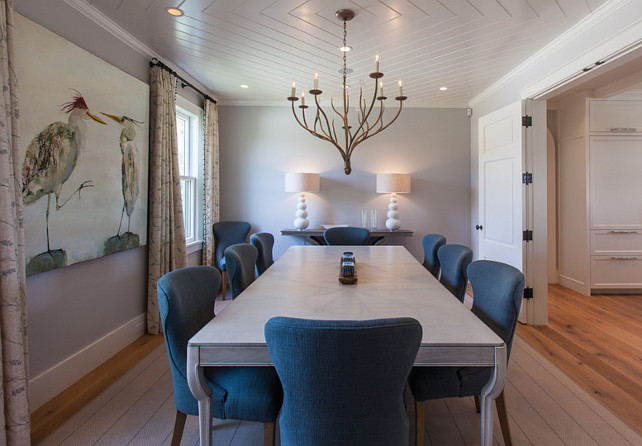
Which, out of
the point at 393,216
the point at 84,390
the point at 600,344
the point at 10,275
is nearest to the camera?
the point at 10,275

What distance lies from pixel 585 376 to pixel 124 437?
2.90m

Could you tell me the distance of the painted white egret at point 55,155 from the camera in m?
1.96

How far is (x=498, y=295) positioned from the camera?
1655 mm

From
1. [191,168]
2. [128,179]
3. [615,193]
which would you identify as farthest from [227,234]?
[615,193]

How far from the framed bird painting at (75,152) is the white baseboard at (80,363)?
2.17 ft

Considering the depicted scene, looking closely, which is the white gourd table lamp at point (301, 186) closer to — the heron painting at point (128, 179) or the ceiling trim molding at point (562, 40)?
the heron painting at point (128, 179)

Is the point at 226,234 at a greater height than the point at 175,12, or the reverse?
the point at 175,12

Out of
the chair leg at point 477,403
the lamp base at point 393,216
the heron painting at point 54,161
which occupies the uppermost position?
the heron painting at point 54,161

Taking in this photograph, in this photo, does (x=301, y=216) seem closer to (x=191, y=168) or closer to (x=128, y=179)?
(x=191, y=168)

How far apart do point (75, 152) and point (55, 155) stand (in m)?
0.17

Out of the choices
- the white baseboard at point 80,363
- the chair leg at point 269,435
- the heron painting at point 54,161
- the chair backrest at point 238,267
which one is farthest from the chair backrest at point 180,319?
the white baseboard at point 80,363

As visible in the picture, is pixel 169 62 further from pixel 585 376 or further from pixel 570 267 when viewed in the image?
pixel 570 267

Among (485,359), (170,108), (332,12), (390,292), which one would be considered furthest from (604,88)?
(170,108)

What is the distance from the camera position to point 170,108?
11.2ft
